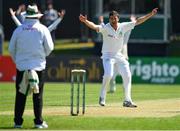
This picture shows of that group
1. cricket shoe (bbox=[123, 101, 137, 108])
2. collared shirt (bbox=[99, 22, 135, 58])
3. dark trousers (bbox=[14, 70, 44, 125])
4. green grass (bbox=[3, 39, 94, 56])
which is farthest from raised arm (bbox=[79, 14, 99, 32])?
green grass (bbox=[3, 39, 94, 56])

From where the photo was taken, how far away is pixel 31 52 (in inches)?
625

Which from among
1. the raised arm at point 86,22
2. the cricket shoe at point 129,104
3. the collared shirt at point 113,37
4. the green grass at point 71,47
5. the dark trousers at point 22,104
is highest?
the raised arm at point 86,22

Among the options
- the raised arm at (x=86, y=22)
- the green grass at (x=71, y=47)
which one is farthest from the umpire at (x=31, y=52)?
the green grass at (x=71, y=47)

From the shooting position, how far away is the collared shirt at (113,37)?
19734mm

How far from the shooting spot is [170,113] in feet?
59.5

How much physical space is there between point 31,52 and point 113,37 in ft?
14.0

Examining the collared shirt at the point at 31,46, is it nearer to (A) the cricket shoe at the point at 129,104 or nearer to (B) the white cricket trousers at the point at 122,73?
(B) the white cricket trousers at the point at 122,73

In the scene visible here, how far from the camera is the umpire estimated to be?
15.9 meters

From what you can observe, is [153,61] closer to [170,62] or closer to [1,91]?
[170,62]

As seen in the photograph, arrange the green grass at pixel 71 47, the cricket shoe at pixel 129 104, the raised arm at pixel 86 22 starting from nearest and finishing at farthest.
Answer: the raised arm at pixel 86 22, the cricket shoe at pixel 129 104, the green grass at pixel 71 47

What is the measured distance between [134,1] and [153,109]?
21.9m

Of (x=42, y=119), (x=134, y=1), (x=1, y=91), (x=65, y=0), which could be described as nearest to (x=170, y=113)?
(x=42, y=119)

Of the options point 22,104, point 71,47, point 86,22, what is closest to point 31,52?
point 22,104

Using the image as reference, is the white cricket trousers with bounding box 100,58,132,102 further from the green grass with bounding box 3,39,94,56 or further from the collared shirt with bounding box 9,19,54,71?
the green grass with bounding box 3,39,94,56
